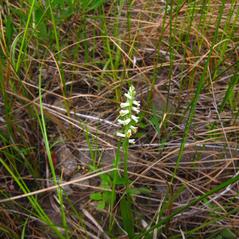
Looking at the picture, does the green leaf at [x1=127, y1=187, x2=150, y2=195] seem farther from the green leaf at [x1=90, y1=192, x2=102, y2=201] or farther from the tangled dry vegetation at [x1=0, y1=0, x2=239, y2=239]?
the green leaf at [x1=90, y1=192, x2=102, y2=201]

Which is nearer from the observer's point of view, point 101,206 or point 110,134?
point 101,206

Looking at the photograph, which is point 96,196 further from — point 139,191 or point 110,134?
point 110,134

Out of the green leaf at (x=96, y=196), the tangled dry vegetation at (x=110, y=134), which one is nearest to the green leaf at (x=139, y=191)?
the tangled dry vegetation at (x=110, y=134)

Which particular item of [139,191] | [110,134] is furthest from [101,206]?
[110,134]

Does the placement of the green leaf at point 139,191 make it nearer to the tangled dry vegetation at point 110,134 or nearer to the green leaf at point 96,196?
the tangled dry vegetation at point 110,134

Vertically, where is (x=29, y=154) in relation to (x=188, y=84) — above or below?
below

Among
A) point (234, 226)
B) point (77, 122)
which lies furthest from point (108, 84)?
point (234, 226)

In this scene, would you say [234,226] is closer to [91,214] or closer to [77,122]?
[91,214]

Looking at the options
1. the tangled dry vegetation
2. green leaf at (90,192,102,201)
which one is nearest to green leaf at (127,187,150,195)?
the tangled dry vegetation
